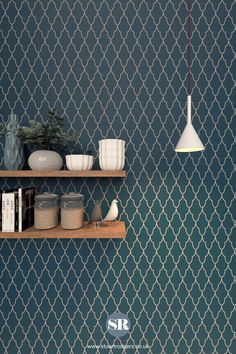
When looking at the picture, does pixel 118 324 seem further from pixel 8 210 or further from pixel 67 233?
pixel 8 210

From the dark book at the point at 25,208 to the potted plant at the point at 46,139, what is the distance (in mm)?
125

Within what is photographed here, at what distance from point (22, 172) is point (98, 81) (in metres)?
0.62

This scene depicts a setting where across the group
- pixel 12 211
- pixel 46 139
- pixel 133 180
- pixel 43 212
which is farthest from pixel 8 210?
pixel 133 180

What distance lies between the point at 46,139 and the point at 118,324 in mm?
1014

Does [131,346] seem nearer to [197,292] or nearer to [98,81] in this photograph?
[197,292]

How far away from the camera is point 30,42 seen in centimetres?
134

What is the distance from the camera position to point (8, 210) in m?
1.11

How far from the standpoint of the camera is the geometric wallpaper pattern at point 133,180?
1.32 m

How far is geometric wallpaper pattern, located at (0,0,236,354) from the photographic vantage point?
4.33 feet

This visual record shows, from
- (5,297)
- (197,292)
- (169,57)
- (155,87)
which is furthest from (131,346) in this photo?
(169,57)

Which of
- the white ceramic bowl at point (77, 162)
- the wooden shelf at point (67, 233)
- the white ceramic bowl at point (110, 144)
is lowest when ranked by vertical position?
the wooden shelf at point (67, 233)

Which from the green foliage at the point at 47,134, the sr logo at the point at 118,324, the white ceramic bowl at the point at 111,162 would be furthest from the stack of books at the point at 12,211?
the sr logo at the point at 118,324

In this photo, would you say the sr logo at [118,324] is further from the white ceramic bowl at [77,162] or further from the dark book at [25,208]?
the white ceramic bowl at [77,162]

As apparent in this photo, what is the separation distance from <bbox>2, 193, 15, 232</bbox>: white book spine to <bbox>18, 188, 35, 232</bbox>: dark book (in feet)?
0.10
